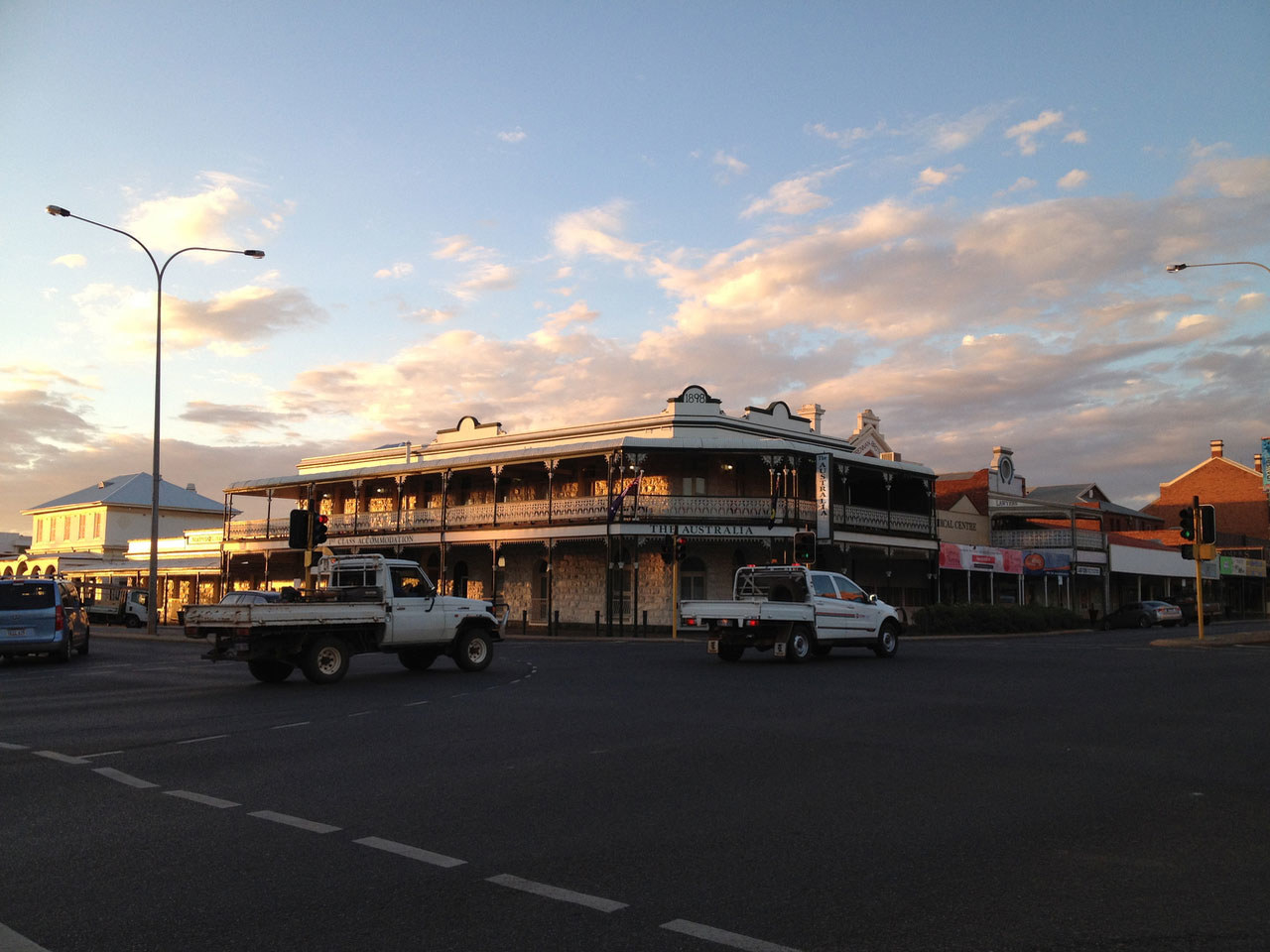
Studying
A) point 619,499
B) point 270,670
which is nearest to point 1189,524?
point 619,499

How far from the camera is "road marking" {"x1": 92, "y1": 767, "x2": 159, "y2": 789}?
8.29 meters

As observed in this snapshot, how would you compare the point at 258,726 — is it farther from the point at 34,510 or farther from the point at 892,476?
the point at 34,510

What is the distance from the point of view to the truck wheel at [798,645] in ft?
Answer: 70.4

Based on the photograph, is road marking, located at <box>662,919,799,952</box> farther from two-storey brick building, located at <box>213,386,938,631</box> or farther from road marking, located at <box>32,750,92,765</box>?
two-storey brick building, located at <box>213,386,938,631</box>

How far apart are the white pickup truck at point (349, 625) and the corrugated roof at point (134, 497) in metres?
62.5

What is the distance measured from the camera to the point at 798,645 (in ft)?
71.1

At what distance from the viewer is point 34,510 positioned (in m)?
83.4

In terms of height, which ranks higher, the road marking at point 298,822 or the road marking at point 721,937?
the road marking at point 721,937

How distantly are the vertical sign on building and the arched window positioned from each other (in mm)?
4753

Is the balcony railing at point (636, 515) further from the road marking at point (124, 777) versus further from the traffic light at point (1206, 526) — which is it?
the road marking at point (124, 777)

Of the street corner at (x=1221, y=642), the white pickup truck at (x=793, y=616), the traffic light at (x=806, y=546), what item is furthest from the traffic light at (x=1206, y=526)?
the traffic light at (x=806, y=546)

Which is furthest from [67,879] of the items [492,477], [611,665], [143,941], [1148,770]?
[492,477]

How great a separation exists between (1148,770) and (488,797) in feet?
17.8

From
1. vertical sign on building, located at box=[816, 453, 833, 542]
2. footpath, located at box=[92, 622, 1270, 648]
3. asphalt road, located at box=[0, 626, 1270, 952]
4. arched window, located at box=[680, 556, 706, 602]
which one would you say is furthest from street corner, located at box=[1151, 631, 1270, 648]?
arched window, located at box=[680, 556, 706, 602]
